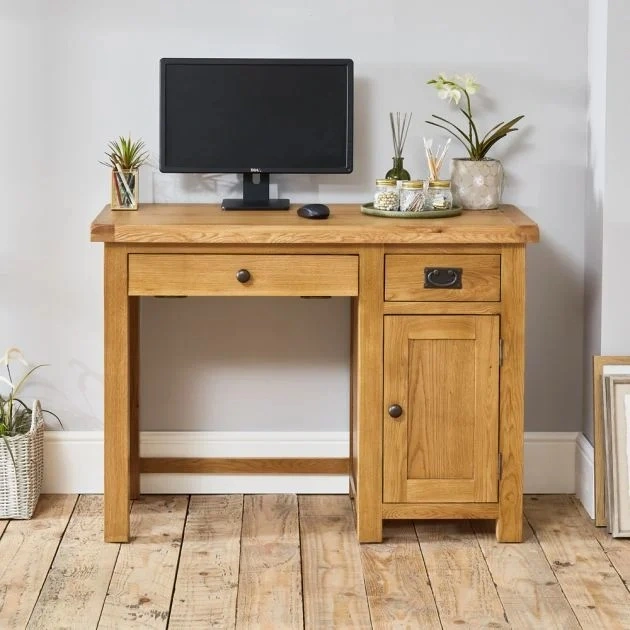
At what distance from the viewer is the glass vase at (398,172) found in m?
3.30

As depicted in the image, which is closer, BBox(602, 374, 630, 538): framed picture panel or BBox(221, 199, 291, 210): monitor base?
BBox(602, 374, 630, 538): framed picture panel

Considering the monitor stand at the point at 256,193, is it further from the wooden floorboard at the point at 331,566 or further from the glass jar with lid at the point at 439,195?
the wooden floorboard at the point at 331,566

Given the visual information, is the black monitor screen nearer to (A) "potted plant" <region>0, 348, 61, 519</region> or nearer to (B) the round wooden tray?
(B) the round wooden tray

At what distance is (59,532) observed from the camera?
3221 mm

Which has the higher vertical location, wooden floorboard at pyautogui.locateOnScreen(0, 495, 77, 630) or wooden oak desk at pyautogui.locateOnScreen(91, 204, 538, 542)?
wooden oak desk at pyautogui.locateOnScreen(91, 204, 538, 542)

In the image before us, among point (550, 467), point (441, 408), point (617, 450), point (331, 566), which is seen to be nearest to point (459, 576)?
point (331, 566)

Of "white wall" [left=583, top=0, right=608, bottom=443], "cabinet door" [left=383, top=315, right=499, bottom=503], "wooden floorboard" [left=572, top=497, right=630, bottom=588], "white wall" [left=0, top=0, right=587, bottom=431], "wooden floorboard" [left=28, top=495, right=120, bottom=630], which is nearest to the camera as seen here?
"wooden floorboard" [left=28, top=495, right=120, bottom=630]

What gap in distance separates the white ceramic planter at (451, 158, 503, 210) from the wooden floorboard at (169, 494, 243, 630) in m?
1.12

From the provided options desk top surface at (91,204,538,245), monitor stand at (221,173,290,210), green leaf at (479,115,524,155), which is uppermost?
green leaf at (479,115,524,155)

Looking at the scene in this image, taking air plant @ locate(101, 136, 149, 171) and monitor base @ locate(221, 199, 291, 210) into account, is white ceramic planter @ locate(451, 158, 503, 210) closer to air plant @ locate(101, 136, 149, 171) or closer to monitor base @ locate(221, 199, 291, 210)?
monitor base @ locate(221, 199, 291, 210)

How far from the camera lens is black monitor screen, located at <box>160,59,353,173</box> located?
3314mm

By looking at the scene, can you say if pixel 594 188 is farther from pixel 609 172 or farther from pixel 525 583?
pixel 525 583

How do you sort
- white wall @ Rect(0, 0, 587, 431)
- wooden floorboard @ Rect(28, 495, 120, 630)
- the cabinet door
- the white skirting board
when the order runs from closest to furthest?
wooden floorboard @ Rect(28, 495, 120, 630)
the cabinet door
white wall @ Rect(0, 0, 587, 431)
the white skirting board

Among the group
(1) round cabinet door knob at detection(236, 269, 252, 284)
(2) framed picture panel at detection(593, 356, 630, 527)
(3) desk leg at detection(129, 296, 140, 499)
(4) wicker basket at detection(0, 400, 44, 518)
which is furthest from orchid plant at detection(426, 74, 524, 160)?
(4) wicker basket at detection(0, 400, 44, 518)
